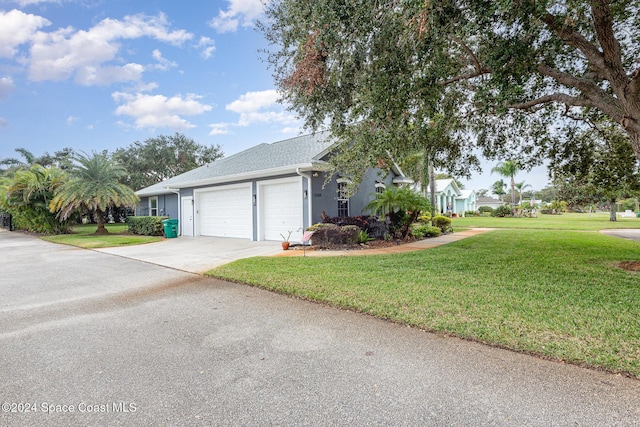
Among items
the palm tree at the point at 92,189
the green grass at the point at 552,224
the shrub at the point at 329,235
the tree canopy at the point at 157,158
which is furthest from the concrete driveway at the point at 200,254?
the tree canopy at the point at 157,158

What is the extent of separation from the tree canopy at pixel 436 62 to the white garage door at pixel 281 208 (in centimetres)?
406

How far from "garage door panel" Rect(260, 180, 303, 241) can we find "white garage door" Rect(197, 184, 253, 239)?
823mm

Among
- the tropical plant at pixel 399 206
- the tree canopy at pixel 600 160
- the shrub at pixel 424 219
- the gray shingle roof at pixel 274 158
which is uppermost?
the gray shingle roof at pixel 274 158

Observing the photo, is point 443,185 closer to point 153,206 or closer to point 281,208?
point 281,208

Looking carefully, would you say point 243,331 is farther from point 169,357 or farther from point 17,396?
point 17,396

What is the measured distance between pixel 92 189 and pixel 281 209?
11.1 m

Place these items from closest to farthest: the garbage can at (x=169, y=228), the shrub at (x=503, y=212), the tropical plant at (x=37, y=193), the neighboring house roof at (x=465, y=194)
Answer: the garbage can at (x=169, y=228)
the tropical plant at (x=37, y=193)
the shrub at (x=503, y=212)
the neighboring house roof at (x=465, y=194)

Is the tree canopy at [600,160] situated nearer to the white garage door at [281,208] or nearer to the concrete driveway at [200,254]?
the white garage door at [281,208]

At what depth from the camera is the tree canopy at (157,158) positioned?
32156 mm

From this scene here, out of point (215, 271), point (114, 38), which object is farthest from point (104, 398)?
point (114, 38)

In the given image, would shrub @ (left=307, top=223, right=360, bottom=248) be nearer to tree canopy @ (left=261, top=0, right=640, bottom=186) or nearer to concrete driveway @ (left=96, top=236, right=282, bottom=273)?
concrete driveway @ (left=96, top=236, right=282, bottom=273)

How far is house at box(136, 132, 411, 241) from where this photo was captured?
11.5m

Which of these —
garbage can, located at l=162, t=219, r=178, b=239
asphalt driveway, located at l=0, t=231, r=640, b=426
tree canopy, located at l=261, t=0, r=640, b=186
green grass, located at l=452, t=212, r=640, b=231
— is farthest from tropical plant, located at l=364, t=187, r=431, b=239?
garbage can, located at l=162, t=219, r=178, b=239

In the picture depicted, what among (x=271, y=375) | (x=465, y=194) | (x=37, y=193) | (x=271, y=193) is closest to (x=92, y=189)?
(x=37, y=193)
